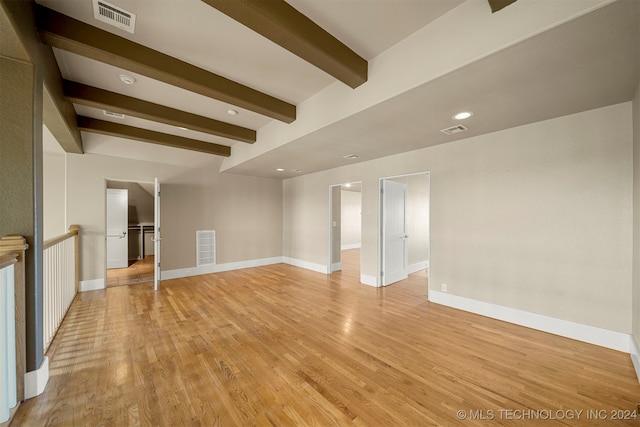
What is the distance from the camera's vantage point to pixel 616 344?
246cm

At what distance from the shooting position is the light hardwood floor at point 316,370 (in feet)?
5.52

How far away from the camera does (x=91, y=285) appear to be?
Result: 4465mm

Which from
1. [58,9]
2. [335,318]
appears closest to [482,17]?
[58,9]

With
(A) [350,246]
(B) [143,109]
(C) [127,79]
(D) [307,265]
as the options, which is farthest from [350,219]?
(C) [127,79]

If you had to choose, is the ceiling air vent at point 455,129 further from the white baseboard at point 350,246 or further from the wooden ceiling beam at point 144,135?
the white baseboard at point 350,246

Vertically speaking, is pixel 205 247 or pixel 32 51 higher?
pixel 32 51

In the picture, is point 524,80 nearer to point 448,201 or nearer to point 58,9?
point 448,201

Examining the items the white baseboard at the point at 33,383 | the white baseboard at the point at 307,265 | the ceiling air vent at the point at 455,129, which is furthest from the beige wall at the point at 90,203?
the ceiling air vent at the point at 455,129

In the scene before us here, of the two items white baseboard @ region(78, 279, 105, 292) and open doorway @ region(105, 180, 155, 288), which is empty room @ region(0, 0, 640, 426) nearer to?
white baseboard @ region(78, 279, 105, 292)

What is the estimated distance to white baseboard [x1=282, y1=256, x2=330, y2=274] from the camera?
5.91m

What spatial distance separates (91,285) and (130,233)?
3.46 metres

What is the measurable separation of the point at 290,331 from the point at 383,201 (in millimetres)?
2930

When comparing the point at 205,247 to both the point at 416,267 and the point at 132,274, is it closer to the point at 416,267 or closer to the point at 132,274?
the point at 132,274

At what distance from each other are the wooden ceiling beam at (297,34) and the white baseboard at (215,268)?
524 cm
